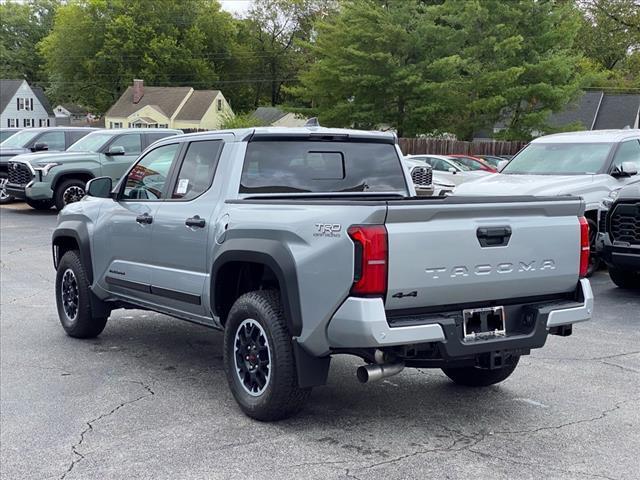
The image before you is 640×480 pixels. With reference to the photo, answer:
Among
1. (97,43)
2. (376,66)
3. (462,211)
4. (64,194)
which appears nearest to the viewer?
(462,211)

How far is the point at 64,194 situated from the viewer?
1859cm

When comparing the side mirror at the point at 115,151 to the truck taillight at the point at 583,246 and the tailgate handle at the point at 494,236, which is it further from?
the tailgate handle at the point at 494,236

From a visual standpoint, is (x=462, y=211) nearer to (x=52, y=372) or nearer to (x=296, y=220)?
(x=296, y=220)

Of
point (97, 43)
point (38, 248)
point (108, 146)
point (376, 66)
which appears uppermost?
point (97, 43)

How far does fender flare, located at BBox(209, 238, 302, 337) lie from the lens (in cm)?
483

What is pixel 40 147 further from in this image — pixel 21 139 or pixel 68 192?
pixel 68 192

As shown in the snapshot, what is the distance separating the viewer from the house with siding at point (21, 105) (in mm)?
86562

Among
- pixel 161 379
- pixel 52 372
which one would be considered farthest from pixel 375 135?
pixel 52 372

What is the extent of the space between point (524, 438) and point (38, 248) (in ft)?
37.7

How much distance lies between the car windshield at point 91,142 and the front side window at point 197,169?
13.1 meters

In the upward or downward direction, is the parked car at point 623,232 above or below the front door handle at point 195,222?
below

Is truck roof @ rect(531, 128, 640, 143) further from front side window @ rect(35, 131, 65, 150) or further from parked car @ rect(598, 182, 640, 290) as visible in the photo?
front side window @ rect(35, 131, 65, 150)

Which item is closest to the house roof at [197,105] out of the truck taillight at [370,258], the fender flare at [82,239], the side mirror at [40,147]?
the side mirror at [40,147]

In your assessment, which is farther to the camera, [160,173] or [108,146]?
[108,146]
